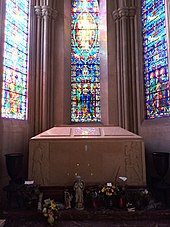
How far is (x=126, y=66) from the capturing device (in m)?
6.43

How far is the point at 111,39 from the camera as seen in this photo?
22.3ft

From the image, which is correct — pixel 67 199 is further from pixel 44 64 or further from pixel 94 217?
pixel 44 64

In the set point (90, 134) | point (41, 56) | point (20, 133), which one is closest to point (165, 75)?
point (90, 134)

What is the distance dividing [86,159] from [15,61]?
11.9 ft

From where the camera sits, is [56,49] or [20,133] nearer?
[20,133]

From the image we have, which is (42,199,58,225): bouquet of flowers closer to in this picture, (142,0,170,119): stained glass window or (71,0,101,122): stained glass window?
(71,0,101,122): stained glass window

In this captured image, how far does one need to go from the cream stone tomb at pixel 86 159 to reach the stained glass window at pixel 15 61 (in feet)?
5.73

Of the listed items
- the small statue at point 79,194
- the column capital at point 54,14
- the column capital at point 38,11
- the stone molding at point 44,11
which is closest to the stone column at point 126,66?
the column capital at point 54,14

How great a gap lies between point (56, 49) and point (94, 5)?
2.54 metres

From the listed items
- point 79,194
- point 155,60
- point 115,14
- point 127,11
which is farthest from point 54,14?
point 79,194

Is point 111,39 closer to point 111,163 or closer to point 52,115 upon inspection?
point 52,115

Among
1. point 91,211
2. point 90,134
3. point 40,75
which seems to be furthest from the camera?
point 40,75

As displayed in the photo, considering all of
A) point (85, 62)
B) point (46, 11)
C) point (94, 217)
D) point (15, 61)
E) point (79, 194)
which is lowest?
point (94, 217)

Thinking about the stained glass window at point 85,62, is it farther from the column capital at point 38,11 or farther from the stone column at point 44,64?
the column capital at point 38,11
